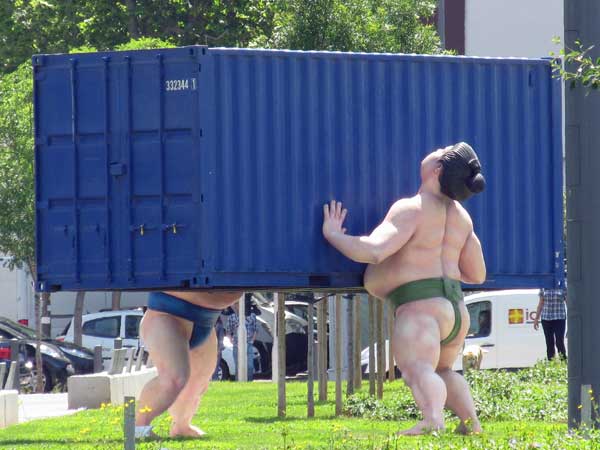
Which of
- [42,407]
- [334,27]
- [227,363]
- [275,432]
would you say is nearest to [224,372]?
[227,363]

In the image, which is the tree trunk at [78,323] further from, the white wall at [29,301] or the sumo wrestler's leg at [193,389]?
the sumo wrestler's leg at [193,389]

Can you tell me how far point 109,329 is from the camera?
31.8 m

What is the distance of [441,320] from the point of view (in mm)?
12586

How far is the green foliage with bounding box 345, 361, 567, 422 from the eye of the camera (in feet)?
51.8

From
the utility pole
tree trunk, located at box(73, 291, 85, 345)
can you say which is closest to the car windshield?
tree trunk, located at box(73, 291, 85, 345)

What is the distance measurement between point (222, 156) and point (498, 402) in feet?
16.0

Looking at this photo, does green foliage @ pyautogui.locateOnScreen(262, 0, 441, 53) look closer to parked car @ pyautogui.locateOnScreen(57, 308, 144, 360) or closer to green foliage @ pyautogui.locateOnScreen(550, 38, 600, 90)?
parked car @ pyautogui.locateOnScreen(57, 308, 144, 360)

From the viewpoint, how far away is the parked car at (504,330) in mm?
27688

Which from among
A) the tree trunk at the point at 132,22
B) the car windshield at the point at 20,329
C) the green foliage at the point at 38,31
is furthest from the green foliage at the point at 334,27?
the green foliage at the point at 38,31

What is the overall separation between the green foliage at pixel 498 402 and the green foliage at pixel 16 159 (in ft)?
37.0

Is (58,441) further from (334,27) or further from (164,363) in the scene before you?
(334,27)

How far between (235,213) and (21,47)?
26748 millimetres

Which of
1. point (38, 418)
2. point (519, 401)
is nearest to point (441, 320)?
point (519, 401)

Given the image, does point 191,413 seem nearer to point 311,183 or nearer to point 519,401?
point 311,183
